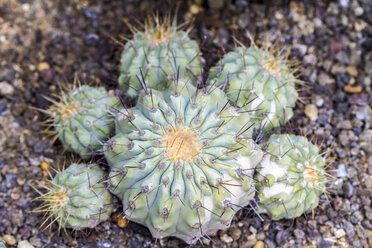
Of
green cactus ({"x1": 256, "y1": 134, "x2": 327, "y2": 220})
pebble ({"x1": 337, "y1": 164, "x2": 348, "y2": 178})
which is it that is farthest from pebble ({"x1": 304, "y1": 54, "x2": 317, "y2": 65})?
green cactus ({"x1": 256, "y1": 134, "x2": 327, "y2": 220})

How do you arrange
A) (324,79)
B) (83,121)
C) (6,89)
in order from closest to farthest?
(83,121)
(6,89)
(324,79)

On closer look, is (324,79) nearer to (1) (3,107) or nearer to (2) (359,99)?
(2) (359,99)

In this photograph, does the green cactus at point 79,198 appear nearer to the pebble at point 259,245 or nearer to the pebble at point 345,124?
the pebble at point 259,245

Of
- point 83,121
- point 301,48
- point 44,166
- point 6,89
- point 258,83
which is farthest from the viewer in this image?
point 301,48

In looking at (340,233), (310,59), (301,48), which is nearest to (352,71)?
(310,59)

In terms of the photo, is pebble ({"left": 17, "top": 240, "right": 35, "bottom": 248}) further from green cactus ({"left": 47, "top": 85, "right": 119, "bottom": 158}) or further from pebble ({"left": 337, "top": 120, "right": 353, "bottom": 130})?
pebble ({"left": 337, "top": 120, "right": 353, "bottom": 130})

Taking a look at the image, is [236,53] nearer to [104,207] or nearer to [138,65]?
[138,65]

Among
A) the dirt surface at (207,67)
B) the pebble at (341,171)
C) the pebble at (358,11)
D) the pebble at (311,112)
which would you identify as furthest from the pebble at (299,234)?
the pebble at (358,11)
